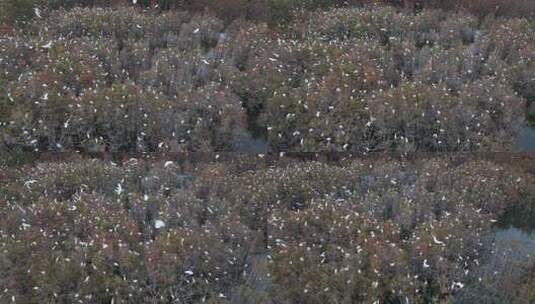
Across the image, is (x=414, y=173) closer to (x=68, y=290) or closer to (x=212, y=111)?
(x=212, y=111)

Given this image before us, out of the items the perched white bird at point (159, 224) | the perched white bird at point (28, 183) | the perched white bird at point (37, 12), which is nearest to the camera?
the perched white bird at point (159, 224)

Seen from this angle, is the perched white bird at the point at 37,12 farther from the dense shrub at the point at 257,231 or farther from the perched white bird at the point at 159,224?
the perched white bird at the point at 159,224

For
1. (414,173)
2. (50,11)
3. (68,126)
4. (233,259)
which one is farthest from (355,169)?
(50,11)

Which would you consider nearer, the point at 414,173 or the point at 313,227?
the point at 313,227

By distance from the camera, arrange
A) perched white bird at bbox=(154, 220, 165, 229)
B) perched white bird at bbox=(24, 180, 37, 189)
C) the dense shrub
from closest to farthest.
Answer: the dense shrub
perched white bird at bbox=(154, 220, 165, 229)
perched white bird at bbox=(24, 180, 37, 189)

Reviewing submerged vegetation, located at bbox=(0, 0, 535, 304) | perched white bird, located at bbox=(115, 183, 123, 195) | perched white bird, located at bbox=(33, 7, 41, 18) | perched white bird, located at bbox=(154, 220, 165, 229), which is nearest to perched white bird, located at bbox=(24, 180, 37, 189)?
submerged vegetation, located at bbox=(0, 0, 535, 304)

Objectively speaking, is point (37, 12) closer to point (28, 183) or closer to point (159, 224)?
point (28, 183)

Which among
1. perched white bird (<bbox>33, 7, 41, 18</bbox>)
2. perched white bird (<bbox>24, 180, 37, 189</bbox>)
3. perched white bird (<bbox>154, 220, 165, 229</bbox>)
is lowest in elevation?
perched white bird (<bbox>154, 220, 165, 229</bbox>)

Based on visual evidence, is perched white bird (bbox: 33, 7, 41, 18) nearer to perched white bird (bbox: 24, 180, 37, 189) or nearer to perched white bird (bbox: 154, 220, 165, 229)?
perched white bird (bbox: 24, 180, 37, 189)

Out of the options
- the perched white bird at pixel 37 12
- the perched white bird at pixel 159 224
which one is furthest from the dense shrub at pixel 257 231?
the perched white bird at pixel 37 12
